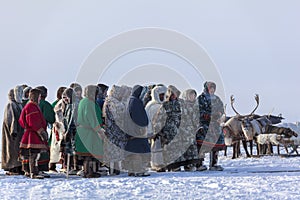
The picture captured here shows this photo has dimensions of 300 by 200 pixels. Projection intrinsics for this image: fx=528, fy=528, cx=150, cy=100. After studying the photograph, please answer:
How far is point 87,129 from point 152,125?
2.02m

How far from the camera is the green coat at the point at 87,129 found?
1023 centimetres

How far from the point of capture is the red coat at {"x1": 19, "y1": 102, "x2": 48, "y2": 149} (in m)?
10.3

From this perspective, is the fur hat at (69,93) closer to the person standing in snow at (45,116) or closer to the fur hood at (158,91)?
the person standing in snow at (45,116)

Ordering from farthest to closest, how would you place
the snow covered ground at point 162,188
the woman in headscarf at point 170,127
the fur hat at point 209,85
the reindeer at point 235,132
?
the reindeer at point 235,132, the fur hat at point 209,85, the woman in headscarf at point 170,127, the snow covered ground at point 162,188

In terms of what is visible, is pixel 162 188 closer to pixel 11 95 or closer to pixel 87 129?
pixel 87 129

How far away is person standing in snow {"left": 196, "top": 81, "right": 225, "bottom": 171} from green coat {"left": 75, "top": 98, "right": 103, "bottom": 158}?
2686mm

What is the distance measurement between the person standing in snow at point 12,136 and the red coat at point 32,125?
3.84 feet

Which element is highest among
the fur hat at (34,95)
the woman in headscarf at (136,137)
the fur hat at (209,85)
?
the fur hat at (209,85)

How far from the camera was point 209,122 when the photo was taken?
11953 mm

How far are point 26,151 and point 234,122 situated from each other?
1069 centimetres

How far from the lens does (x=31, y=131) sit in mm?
10367

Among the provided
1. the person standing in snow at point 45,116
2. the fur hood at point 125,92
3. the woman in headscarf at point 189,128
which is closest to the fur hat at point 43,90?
the person standing in snow at point 45,116

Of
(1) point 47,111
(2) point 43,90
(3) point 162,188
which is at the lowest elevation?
(3) point 162,188

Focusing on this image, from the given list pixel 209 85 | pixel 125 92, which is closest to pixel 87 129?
pixel 125 92
